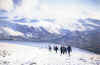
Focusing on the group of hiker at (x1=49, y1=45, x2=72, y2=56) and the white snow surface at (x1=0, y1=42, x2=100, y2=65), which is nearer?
the white snow surface at (x1=0, y1=42, x2=100, y2=65)

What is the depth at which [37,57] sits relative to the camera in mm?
6070

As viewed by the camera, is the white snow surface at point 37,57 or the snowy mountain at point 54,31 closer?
the white snow surface at point 37,57

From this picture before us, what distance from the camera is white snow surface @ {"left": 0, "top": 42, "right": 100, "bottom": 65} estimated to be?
18.5 ft

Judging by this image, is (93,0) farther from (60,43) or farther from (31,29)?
(31,29)

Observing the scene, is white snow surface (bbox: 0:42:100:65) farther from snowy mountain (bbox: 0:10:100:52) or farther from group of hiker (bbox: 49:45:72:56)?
snowy mountain (bbox: 0:10:100:52)

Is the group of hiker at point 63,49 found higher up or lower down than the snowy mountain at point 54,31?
lower down

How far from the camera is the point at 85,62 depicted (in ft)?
18.3

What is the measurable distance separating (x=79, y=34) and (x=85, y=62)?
4.54 feet

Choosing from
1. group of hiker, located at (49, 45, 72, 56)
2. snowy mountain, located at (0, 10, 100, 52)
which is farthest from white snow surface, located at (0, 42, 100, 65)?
snowy mountain, located at (0, 10, 100, 52)

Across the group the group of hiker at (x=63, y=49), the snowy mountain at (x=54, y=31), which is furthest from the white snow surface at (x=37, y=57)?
the snowy mountain at (x=54, y=31)

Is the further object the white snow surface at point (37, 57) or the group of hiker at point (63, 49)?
the group of hiker at point (63, 49)

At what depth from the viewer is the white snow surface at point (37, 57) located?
18.5 ft

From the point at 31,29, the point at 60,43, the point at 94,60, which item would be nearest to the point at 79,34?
the point at 60,43

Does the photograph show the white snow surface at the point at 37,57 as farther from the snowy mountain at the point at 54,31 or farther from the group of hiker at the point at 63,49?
the snowy mountain at the point at 54,31
